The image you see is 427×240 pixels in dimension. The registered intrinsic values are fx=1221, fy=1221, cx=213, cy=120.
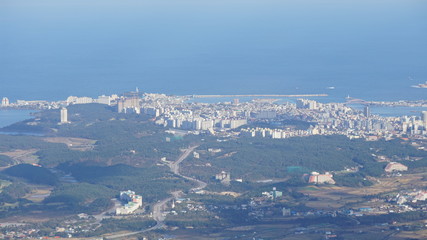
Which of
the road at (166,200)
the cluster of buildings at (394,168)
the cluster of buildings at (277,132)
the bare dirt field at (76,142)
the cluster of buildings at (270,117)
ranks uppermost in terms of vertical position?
the cluster of buildings at (270,117)

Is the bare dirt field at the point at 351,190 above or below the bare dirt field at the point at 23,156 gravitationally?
below

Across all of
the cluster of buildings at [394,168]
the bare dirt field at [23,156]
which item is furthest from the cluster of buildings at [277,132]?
the bare dirt field at [23,156]

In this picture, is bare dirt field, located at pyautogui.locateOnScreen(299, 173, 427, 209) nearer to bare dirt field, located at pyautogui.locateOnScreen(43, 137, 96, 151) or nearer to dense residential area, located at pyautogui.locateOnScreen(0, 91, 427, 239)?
dense residential area, located at pyautogui.locateOnScreen(0, 91, 427, 239)

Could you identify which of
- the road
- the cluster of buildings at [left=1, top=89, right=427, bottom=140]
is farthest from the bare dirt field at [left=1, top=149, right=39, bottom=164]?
the cluster of buildings at [left=1, top=89, right=427, bottom=140]

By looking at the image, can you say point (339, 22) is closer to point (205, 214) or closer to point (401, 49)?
point (401, 49)

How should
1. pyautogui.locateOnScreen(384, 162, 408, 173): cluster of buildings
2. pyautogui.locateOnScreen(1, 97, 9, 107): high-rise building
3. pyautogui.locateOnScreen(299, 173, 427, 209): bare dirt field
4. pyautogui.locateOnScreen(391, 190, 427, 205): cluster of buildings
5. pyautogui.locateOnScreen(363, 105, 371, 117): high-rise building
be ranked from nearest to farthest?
pyautogui.locateOnScreen(391, 190, 427, 205): cluster of buildings → pyautogui.locateOnScreen(299, 173, 427, 209): bare dirt field → pyautogui.locateOnScreen(384, 162, 408, 173): cluster of buildings → pyautogui.locateOnScreen(363, 105, 371, 117): high-rise building → pyautogui.locateOnScreen(1, 97, 9, 107): high-rise building

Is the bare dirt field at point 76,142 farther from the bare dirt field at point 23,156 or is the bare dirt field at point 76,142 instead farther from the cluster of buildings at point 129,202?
the cluster of buildings at point 129,202

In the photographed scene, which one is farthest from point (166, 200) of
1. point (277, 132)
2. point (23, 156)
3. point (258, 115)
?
point (258, 115)

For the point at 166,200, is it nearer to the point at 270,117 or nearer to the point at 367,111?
the point at 270,117

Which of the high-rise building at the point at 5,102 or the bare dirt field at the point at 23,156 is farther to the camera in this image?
the high-rise building at the point at 5,102

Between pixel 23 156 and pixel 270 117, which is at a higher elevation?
pixel 270 117
